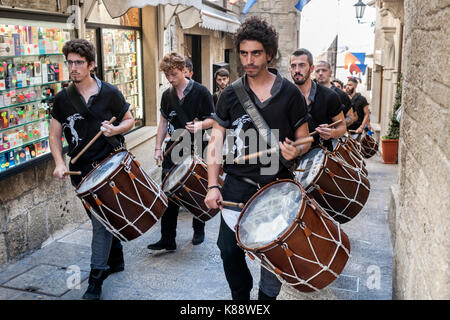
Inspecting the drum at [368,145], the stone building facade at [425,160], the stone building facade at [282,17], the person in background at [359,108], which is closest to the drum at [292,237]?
the stone building facade at [425,160]

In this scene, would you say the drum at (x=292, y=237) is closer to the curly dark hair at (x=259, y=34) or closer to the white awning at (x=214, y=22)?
the curly dark hair at (x=259, y=34)

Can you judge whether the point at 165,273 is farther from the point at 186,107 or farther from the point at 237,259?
the point at 186,107

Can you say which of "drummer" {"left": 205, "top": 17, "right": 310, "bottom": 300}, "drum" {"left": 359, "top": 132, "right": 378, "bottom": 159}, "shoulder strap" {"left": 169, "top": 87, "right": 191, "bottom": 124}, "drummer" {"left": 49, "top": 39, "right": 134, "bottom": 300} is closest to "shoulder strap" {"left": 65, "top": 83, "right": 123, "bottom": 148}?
"drummer" {"left": 49, "top": 39, "right": 134, "bottom": 300}

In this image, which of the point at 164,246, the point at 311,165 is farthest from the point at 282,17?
the point at 311,165

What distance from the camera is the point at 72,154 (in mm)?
3750

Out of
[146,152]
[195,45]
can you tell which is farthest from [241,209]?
[195,45]

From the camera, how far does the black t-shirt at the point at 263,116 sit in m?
3.01

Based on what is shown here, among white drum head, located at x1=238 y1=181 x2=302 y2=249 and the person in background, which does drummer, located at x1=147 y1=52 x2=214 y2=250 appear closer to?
white drum head, located at x1=238 y1=181 x2=302 y2=249

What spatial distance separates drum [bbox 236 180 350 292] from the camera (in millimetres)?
2604

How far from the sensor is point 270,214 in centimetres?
279

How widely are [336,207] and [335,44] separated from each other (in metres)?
26.3

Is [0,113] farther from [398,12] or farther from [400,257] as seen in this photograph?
[398,12]

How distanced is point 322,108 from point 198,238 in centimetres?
172
